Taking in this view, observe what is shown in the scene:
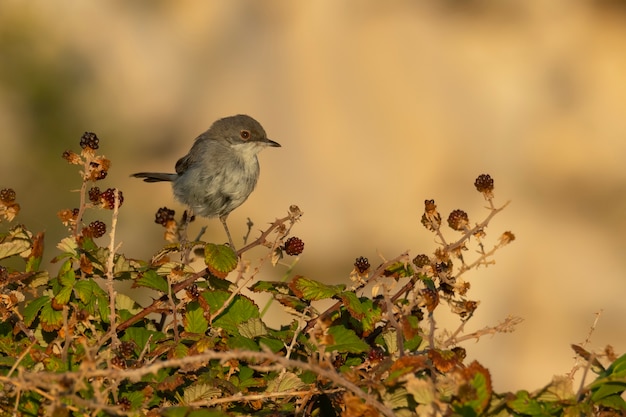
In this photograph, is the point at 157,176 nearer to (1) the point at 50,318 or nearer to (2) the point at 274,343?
(1) the point at 50,318

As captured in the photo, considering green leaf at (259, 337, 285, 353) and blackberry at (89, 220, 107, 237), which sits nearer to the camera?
green leaf at (259, 337, 285, 353)

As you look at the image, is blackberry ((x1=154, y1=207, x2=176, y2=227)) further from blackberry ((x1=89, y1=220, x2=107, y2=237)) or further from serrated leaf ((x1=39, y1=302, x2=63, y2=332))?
serrated leaf ((x1=39, y1=302, x2=63, y2=332))

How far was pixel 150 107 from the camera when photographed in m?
9.05

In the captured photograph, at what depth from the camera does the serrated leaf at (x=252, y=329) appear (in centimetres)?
375

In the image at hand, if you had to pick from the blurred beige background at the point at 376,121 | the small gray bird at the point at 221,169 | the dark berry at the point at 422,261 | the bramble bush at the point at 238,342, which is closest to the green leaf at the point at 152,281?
the bramble bush at the point at 238,342

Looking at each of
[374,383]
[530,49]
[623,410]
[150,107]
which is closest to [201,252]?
[374,383]

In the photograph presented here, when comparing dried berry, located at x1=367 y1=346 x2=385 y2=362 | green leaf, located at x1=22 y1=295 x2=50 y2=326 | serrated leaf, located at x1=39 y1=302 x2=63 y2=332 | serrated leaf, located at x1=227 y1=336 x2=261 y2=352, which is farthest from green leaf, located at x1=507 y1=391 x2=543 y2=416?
green leaf, located at x1=22 y1=295 x2=50 y2=326

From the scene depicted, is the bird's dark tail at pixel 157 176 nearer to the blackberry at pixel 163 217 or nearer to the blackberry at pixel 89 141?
the blackberry at pixel 163 217

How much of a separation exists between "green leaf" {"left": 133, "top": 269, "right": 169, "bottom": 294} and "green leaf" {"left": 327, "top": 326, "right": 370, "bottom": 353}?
2.37 ft

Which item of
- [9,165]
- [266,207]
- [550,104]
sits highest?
[550,104]

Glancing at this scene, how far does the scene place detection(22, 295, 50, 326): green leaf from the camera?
368 cm

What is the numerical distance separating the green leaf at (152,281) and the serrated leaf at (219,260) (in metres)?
0.20

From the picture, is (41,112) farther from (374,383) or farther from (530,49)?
(374,383)

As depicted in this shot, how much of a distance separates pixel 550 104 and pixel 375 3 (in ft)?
6.04
